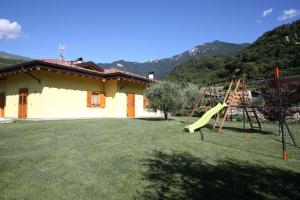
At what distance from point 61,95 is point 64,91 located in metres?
0.36

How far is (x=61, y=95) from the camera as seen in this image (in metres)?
16.2

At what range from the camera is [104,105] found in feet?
64.3

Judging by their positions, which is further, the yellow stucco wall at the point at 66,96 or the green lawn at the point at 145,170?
the yellow stucco wall at the point at 66,96

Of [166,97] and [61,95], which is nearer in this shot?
[166,97]

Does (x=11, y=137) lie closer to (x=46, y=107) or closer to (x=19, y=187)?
(x=19, y=187)

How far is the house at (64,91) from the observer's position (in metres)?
15.2

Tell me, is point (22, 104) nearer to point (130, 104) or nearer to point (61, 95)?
point (61, 95)

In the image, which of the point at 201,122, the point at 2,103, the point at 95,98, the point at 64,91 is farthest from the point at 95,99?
the point at 201,122

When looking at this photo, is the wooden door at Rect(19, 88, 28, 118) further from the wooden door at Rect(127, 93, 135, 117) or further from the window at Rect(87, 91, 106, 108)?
the wooden door at Rect(127, 93, 135, 117)

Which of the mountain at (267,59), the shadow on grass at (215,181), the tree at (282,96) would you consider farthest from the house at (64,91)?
the shadow on grass at (215,181)

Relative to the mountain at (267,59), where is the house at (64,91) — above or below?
below

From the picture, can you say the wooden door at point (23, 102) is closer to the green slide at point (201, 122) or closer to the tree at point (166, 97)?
the tree at point (166, 97)

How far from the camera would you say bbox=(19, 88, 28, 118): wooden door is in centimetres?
1608

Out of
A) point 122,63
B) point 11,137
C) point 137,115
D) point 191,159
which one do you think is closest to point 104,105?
point 137,115
